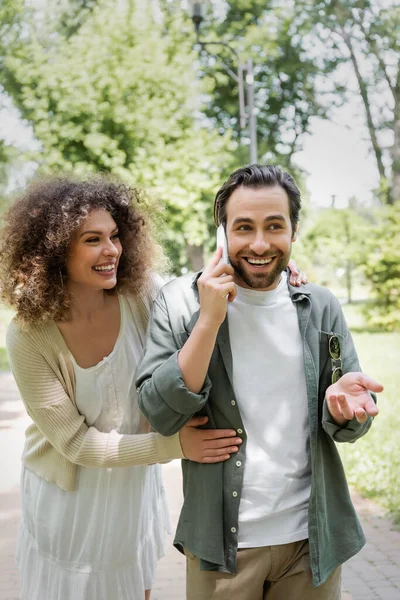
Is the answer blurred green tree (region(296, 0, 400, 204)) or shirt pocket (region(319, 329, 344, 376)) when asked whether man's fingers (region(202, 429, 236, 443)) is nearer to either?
shirt pocket (region(319, 329, 344, 376))

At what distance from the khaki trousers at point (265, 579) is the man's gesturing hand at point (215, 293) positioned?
734 millimetres

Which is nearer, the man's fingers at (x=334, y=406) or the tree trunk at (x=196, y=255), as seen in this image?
the man's fingers at (x=334, y=406)

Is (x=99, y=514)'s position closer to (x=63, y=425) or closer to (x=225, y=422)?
(x=63, y=425)

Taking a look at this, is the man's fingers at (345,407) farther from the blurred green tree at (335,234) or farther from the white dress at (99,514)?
the blurred green tree at (335,234)

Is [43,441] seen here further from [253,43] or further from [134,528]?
[253,43]

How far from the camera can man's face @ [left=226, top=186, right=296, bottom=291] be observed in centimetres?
215

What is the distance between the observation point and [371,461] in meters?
6.38

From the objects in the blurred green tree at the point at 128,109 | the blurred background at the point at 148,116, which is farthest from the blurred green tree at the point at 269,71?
the blurred green tree at the point at 128,109

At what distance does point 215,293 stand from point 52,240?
742mm

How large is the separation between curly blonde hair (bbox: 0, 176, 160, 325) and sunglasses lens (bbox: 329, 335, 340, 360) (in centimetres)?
84

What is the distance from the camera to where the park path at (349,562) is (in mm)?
4156

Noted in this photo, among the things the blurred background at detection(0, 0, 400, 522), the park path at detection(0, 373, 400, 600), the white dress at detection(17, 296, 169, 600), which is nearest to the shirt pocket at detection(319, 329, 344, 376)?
the white dress at detection(17, 296, 169, 600)

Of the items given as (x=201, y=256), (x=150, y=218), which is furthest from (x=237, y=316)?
(x=201, y=256)

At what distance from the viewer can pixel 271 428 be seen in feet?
6.98
